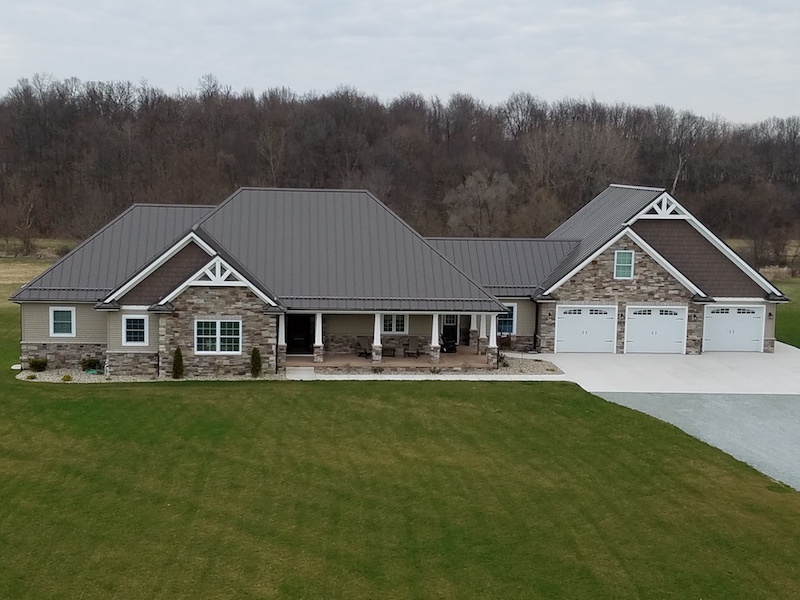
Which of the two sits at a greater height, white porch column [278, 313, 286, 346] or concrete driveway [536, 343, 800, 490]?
white porch column [278, 313, 286, 346]

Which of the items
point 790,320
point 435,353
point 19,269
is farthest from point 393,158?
point 435,353

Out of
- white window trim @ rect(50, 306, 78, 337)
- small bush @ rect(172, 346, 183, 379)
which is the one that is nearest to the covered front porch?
small bush @ rect(172, 346, 183, 379)

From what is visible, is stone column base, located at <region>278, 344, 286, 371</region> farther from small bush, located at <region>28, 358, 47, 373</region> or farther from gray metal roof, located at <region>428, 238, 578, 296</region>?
gray metal roof, located at <region>428, 238, 578, 296</region>

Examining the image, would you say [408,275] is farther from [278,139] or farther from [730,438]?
[278,139]

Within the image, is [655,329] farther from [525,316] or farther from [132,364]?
[132,364]

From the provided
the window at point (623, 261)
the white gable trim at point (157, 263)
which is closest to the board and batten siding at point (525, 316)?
the window at point (623, 261)

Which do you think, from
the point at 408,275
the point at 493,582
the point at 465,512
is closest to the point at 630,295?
the point at 408,275
